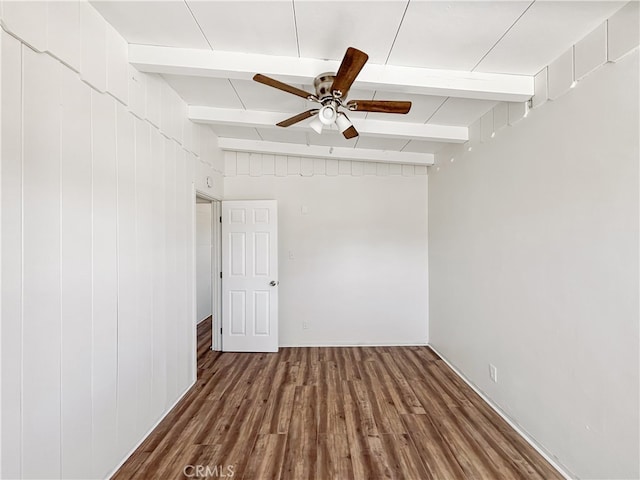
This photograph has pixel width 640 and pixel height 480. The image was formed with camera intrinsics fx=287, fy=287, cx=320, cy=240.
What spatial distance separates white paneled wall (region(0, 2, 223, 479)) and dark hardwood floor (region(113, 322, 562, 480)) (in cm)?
40

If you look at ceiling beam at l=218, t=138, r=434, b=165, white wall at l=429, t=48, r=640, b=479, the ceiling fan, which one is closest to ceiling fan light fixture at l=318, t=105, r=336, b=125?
the ceiling fan

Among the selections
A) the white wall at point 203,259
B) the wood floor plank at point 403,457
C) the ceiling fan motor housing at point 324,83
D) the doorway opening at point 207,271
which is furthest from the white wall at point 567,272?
the white wall at point 203,259

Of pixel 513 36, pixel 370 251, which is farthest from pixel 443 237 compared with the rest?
pixel 513 36

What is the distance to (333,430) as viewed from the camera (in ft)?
7.25

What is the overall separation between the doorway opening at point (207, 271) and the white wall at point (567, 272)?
122 inches

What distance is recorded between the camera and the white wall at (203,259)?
5357mm

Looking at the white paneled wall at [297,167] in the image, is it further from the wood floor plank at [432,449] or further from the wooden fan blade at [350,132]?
the wood floor plank at [432,449]

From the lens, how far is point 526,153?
2.14 m

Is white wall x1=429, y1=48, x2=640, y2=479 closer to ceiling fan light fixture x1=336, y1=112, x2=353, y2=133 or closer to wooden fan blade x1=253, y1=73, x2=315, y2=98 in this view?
ceiling fan light fixture x1=336, y1=112, x2=353, y2=133

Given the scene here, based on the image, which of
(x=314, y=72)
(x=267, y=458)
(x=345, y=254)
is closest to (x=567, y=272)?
(x=314, y=72)

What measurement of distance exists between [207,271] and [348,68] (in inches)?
193

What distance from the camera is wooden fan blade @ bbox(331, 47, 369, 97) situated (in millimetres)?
1420

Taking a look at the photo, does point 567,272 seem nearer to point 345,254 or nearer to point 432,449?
point 432,449

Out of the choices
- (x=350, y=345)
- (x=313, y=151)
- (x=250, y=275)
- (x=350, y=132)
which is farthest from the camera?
(x=350, y=345)
